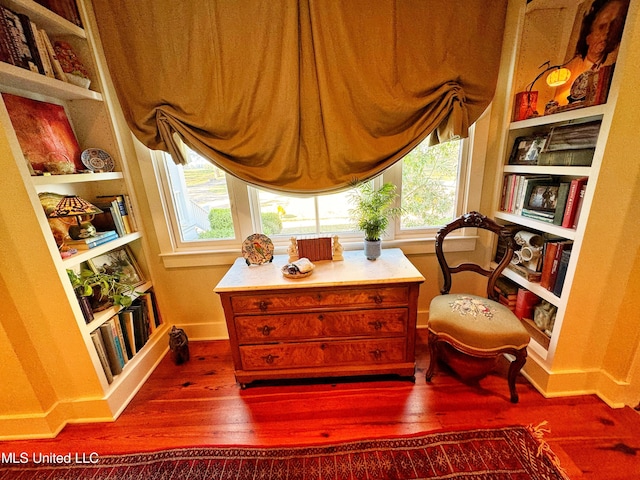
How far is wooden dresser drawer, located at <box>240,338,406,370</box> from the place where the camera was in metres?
1.54

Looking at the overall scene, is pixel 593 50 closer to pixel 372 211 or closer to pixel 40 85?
pixel 372 211

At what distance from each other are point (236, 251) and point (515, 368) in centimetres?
182

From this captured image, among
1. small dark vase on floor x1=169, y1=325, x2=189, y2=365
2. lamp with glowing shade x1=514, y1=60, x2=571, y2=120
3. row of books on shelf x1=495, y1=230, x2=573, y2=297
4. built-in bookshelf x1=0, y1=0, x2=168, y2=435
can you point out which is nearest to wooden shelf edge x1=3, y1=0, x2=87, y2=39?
built-in bookshelf x1=0, y1=0, x2=168, y2=435

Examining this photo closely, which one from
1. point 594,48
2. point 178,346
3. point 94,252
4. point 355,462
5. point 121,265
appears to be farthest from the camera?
point 178,346

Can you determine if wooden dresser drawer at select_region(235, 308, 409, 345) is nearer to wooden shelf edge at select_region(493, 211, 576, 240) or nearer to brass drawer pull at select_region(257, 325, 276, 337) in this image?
brass drawer pull at select_region(257, 325, 276, 337)

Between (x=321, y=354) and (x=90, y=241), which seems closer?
(x=90, y=241)

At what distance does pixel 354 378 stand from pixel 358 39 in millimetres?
2008

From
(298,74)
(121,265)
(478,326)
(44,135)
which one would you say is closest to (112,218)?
(121,265)

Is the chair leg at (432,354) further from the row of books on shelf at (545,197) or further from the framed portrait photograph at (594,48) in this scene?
the framed portrait photograph at (594,48)

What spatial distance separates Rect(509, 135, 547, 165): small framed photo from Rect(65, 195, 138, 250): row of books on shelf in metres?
2.48

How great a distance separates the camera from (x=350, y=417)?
4.59 ft

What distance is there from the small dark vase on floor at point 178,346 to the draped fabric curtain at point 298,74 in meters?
1.20

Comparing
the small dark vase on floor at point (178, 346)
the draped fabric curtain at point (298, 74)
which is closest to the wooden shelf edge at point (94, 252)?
the draped fabric curtain at point (298, 74)

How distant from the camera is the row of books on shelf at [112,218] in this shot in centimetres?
152
